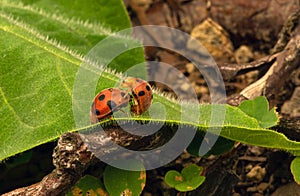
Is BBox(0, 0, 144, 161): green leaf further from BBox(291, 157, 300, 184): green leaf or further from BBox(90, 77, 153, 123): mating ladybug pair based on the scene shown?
BBox(291, 157, 300, 184): green leaf

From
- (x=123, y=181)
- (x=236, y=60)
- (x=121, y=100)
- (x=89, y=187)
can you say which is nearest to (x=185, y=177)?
(x=123, y=181)

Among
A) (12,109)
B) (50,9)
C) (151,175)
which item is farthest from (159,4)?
(12,109)

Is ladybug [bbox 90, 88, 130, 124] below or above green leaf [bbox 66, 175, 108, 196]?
above

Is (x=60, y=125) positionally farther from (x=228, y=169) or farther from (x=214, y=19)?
(x=214, y=19)

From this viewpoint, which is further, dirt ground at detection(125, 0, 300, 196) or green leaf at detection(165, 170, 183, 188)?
dirt ground at detection(125, 0, 300, 196)

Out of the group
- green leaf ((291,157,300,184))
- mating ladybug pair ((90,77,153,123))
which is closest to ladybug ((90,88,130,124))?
mating ladybug pair ((90,77,153,123))

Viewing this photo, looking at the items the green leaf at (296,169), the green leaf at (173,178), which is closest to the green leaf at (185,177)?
the green leaf at (173,178)

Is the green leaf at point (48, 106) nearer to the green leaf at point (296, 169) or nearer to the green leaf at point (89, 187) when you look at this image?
the green leaf at point (296, 169)
